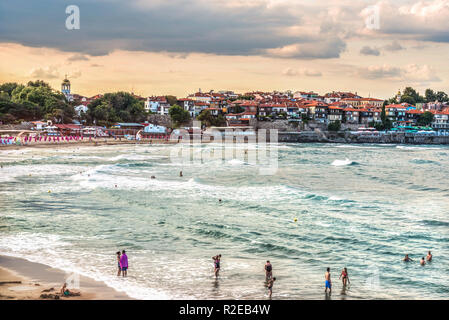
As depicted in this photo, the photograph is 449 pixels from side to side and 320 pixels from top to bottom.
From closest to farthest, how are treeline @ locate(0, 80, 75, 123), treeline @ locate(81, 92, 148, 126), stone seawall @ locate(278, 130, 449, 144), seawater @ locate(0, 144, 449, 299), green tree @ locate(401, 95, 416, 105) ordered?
seawater @ locate(0, 144, 449, 299) < treeline @ locate(0, 80, 75, 123) < treeline @ locate(81, 92, 148, 126) < stone seawall @ locate(278, 130, 449, 144) < green tree @ locate(401, 95, 416, 105)

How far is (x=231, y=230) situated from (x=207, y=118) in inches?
4065

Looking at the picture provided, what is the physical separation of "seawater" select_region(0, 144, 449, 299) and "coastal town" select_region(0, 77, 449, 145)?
5165 cm

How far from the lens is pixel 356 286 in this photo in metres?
16.1

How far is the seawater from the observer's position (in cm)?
1636

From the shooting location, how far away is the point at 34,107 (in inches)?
3959

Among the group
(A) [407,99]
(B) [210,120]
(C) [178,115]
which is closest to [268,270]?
(C) [178,115]

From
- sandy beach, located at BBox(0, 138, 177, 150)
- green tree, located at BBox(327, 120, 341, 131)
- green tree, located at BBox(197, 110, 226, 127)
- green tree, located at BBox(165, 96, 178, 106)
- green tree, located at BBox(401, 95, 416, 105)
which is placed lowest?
sandy beach, located at BBox(0, 138, 177, 150)

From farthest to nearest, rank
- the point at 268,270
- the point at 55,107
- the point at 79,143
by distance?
1. the point at 55,107
2. the point at 79,143
3. the point at 268,270

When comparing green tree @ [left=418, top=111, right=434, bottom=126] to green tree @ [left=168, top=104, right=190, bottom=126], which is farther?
green tree @ [left=418, top=111, right=434, bottom=126]

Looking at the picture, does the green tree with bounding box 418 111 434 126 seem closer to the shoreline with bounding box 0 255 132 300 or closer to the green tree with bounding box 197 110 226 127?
the green tree with bounding box 197 110 226 127

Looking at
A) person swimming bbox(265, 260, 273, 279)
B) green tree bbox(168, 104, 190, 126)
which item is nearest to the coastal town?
green tree bbox(168, 104, 190, 126)

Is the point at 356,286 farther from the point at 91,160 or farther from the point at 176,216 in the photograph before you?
the point at 91,160

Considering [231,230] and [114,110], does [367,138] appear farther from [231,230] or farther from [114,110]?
[231,230]

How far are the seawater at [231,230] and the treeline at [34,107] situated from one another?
58596 mm
